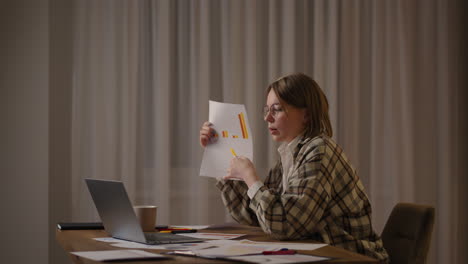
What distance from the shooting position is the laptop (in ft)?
4.91

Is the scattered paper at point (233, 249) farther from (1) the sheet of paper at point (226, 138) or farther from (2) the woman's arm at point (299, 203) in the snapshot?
(1) the sheet of paper at point (226, 138)

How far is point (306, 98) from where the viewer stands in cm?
191

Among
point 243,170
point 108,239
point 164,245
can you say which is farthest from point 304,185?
point 108,239

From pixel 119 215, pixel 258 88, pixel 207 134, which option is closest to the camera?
pixel 119 215

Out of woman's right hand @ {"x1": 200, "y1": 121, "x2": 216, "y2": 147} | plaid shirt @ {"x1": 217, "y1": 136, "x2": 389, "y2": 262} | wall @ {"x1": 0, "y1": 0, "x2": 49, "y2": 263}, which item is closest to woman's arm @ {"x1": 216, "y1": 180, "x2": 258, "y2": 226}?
woman's right hand @ {"x1": 200, "y1": 121, "x2": 216, "y2": 147}

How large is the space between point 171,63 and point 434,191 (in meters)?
1.90

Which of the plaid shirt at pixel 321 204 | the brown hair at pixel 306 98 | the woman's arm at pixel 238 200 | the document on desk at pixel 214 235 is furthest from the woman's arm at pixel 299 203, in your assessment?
the woman's arm at pixel 238 200

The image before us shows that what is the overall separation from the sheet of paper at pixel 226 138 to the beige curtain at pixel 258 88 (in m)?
1.37

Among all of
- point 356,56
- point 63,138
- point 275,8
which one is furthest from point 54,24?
point 356,56

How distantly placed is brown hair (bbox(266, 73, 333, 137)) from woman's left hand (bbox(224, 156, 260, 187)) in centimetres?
24

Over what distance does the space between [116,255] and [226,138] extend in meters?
0.84

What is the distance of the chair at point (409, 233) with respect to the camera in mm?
1923

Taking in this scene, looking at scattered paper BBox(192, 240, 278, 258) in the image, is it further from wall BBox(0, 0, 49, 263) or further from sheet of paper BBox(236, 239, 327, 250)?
wall BBox(0, 0, 49, 263)

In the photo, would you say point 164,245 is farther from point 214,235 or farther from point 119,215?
point 214,235
